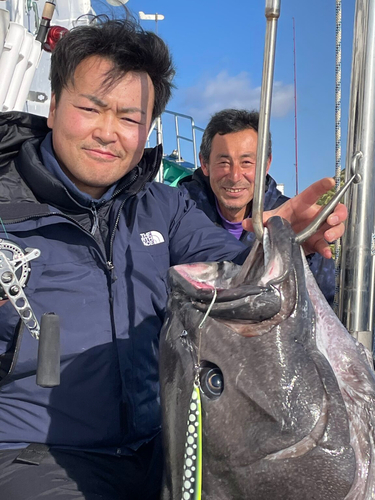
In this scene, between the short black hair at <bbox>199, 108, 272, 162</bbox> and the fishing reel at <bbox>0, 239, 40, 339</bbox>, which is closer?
the fishing reel at <bbox>0, 239, 40, 339</bbox>

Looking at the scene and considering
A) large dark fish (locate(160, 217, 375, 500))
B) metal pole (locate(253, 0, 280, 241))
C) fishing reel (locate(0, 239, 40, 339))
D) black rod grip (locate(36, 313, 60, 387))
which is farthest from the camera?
fishing reel (locate(0, 239, 40, 339))

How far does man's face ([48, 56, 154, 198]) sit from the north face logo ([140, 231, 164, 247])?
32 cm

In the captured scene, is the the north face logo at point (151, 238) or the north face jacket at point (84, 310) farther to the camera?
the the north face logo at point (151, 238)

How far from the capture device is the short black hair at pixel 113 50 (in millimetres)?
2574

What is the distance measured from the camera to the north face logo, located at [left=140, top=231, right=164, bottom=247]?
250cm

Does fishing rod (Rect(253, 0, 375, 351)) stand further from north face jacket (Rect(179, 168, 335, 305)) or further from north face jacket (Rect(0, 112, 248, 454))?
north face jacket (Rect(179, 168, 335, 305))

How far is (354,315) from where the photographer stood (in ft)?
6.86

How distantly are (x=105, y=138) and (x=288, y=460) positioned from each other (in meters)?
1.68

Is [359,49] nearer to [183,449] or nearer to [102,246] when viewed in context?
[102,246]

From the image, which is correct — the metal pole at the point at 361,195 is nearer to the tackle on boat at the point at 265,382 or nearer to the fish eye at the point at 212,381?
the tackle on boat at the point at 265,382

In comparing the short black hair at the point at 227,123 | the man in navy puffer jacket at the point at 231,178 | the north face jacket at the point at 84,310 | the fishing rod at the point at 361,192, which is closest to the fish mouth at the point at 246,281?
the fishing rod at the point at 361,192

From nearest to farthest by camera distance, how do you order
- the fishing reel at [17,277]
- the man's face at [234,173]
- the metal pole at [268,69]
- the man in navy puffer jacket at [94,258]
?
the metal pole at [268,69] < the fishing reel at [17,277] < the man in navy puffer jacket at [94,258] < the man's face at [234,173]

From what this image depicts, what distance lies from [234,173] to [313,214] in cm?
235

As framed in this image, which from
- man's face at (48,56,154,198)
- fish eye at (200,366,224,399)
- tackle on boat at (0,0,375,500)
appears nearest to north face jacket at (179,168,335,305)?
man's face at (48,56,154,198)
